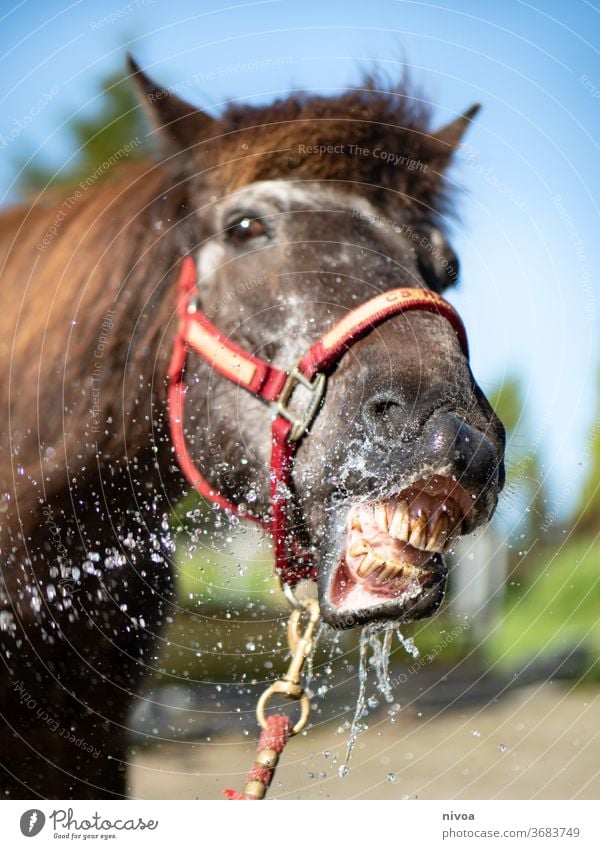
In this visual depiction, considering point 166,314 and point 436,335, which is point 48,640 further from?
point 436,335

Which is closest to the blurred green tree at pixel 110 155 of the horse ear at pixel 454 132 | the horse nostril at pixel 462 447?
the horse ear at pixel 454 132

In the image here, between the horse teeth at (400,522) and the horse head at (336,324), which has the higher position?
the horse head at (336,324)

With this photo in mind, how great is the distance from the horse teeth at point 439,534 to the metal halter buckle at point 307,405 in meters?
0.17

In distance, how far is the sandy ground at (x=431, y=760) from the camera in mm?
2029

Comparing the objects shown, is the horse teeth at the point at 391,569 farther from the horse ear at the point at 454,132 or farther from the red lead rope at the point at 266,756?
the horse ear at the point at 454,132

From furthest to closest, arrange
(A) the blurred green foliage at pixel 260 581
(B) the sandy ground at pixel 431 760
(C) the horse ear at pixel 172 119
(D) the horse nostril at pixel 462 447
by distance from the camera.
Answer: (B) the sandy ground at pixel 431 760 → (A) the blurred green foliage at pixel 260 581 → (C) the horse ear at pixel 172 119 → (D) the horse nostril at pixel 462 447

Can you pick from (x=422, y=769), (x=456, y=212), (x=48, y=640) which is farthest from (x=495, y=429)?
(x=422, y=769)

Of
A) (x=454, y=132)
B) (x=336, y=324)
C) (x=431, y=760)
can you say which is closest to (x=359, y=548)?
(x=336, y=324)

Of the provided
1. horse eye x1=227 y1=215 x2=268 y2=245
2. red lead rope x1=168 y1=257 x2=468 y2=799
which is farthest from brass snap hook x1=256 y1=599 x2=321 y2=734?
horse eye x1=227 y1=215 x2=268 y2=245

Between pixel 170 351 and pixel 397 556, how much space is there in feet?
1.23

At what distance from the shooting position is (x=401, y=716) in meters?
2.89

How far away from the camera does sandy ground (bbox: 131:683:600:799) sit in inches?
79.9

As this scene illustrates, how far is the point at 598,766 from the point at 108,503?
6.19ft

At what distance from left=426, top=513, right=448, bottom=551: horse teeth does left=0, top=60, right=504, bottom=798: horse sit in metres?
0.10
